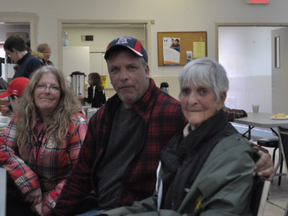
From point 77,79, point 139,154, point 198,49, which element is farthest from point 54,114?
point 198,49

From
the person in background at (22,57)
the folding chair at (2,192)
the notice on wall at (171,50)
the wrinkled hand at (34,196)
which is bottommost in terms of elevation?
the wrinkled hand at (34,196)

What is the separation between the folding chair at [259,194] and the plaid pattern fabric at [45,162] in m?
1.07

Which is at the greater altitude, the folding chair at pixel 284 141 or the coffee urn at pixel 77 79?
the coffee urn at pixel 77 79

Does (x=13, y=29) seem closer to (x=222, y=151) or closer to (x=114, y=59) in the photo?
(x=114, y=59)

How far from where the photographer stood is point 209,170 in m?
0.89

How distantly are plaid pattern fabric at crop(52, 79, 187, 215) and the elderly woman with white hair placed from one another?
161 millimetres

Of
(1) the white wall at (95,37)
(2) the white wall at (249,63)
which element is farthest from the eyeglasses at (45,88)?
(1) the white wall at (95,37)

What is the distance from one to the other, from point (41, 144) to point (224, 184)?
1.21 metres

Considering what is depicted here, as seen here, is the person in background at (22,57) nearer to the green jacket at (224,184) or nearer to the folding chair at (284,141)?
the folding chair at (284,141)

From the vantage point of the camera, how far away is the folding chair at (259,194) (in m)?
0.90

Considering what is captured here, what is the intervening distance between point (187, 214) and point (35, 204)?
1072mm

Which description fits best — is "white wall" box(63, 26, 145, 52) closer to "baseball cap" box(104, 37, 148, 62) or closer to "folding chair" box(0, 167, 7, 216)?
"folding chair" box(0, 167, 7, 216)

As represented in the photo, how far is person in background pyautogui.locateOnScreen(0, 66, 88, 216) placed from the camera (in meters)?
1.71

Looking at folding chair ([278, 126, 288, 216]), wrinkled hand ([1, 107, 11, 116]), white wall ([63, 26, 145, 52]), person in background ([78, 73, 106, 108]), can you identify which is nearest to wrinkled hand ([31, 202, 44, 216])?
folding chair ([278, 126, 288, 216])
